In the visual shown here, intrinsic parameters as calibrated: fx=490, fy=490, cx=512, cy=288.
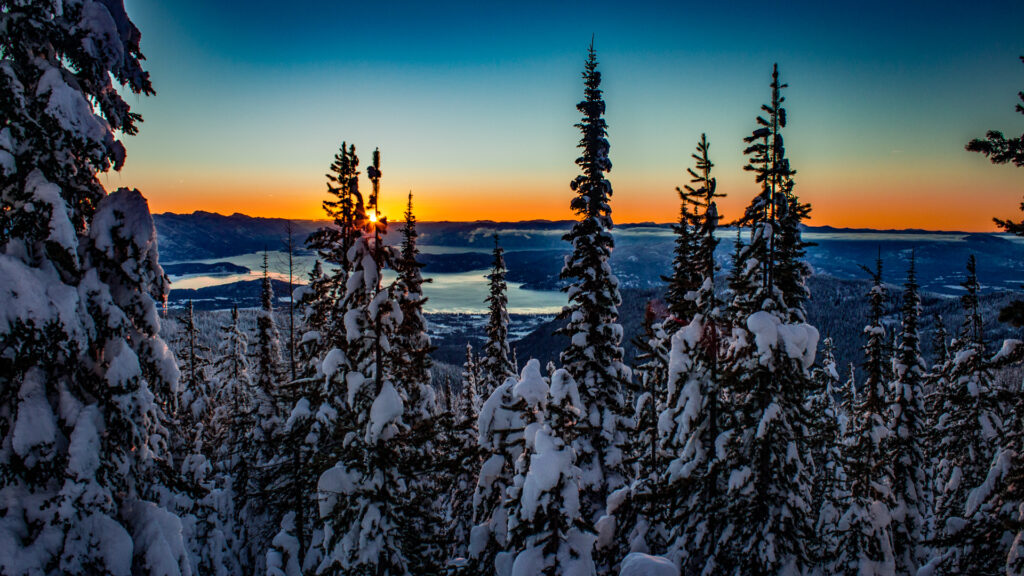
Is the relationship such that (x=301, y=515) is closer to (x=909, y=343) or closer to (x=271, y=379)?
(x=271, y=379)

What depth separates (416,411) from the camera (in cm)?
1819

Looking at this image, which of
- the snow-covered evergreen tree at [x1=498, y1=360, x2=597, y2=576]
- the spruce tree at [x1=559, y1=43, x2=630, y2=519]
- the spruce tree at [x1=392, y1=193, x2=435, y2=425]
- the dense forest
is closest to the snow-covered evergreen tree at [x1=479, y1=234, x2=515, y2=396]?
the dense forest

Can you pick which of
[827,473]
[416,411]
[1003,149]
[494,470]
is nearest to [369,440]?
[494,470]

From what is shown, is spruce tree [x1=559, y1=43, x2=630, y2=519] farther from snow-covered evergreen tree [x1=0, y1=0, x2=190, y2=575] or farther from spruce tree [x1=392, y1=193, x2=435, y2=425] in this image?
snow-covered evergreen tree [x1=0, y1=0, x2=190, y2=575]

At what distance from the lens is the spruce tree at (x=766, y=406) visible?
1198cm

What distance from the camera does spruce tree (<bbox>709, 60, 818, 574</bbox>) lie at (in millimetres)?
11984

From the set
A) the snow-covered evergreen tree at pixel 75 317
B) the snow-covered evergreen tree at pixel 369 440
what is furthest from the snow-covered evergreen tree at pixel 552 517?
the snow-covered evergreen tree at pixel 75 317

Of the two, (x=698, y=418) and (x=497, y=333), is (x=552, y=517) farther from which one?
(x=497, y=333)

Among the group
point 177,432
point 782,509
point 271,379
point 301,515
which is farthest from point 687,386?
point 177,432

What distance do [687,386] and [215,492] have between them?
17.5m

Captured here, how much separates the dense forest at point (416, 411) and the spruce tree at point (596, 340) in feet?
0.28

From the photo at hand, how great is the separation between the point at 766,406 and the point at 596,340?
5.43 meters

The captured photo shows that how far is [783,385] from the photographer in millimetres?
12156

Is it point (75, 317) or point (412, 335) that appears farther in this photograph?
point (412, 335)
